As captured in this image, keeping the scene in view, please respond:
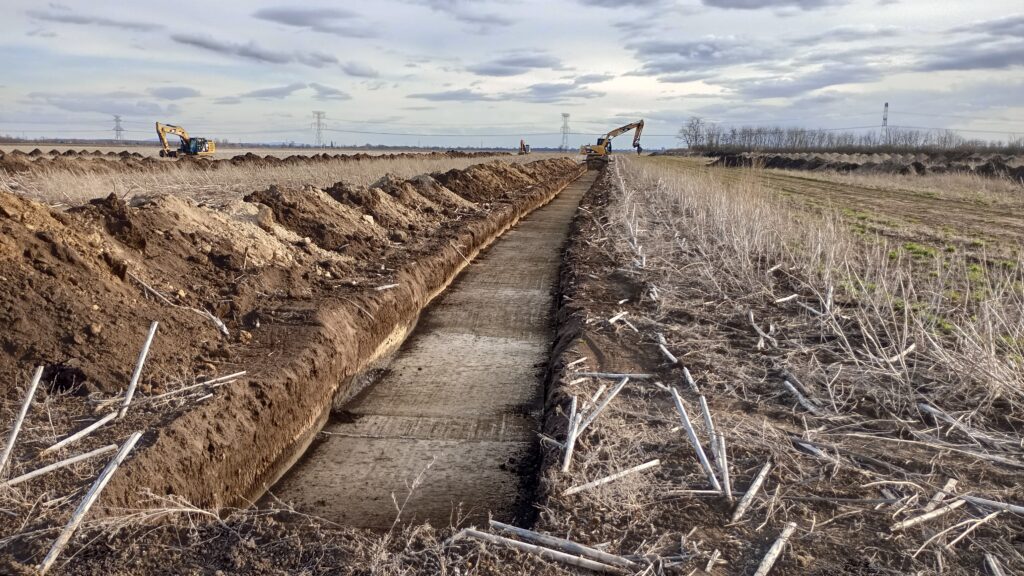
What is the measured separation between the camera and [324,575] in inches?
114

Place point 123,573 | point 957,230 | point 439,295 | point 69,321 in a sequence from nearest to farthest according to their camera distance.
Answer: point 123,573
point 69,321
point 439,295
point 957,230

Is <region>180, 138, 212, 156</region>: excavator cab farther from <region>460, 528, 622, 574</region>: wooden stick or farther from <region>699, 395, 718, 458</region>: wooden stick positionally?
<region>460, 528, 622, 574</region>: wooden stick

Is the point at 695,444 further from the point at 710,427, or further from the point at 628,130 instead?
the point at 628,130

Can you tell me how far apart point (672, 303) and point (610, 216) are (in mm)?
7421

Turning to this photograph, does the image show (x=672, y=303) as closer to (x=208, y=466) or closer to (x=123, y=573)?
(x=208, y=466)

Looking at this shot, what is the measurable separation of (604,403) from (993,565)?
7.09 feet

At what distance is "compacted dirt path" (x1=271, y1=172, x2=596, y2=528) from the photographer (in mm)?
4293

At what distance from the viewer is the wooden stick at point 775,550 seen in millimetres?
2888

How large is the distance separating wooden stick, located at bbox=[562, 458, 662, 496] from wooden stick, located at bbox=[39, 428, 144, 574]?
7.25ft

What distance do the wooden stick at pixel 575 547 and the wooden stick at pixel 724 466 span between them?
0.77m

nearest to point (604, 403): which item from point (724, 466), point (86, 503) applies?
point (724, 466)

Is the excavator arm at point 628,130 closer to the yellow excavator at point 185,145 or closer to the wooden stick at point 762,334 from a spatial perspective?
the yellow excavator at point 185,145

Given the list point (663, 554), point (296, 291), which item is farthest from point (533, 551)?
point (296, 291)

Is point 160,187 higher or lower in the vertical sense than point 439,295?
higher
